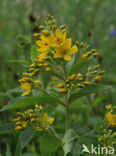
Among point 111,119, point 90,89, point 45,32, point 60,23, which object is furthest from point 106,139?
point 60,23

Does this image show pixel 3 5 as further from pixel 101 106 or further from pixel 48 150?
pixel 48 150

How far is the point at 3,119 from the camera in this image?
2.07 meters

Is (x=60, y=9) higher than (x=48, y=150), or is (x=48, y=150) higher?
(x=60, y=9)

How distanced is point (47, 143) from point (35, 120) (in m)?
0.11

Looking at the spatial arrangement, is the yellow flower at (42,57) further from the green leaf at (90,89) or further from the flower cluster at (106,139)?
the flower cluster at (106,139)

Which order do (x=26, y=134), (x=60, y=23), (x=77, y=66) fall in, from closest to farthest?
(x=77, y=66)
(x=26, y=134)
(x=60, y=23)

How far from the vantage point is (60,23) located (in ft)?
10.3

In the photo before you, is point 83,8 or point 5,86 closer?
point 5,86

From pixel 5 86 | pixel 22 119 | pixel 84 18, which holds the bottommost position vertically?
pixel 22 119

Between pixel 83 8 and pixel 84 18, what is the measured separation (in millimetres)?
122

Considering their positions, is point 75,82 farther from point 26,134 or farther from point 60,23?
point 60,23

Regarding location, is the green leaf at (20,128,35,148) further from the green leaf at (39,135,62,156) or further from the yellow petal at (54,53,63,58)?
the yellow petal at (54,53,63,58)

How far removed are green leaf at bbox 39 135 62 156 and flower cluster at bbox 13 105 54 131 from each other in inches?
1.7

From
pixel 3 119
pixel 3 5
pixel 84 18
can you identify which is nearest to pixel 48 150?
pixel 3 119
